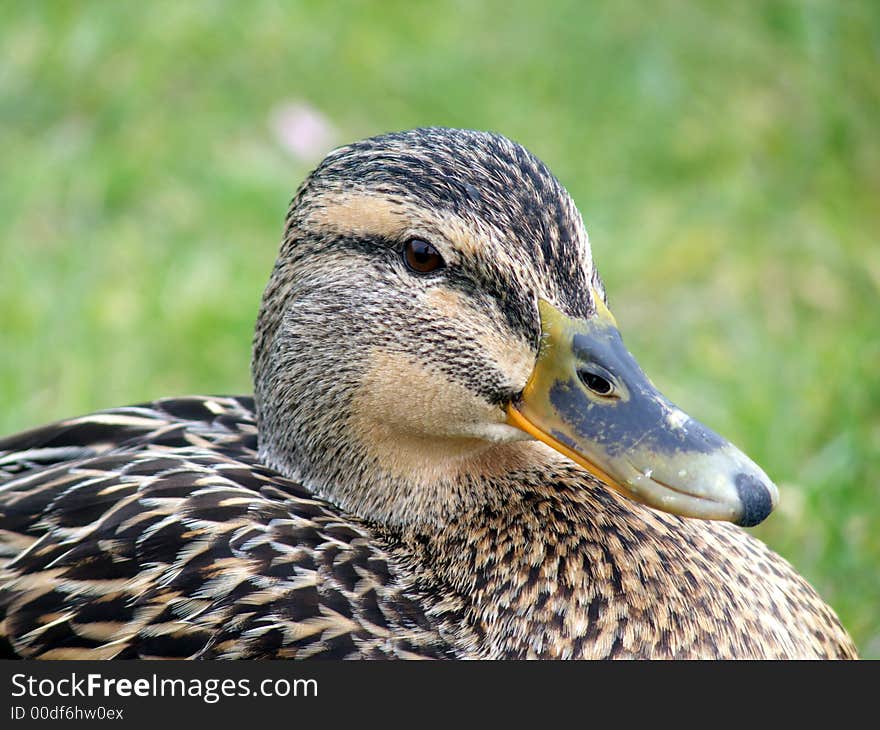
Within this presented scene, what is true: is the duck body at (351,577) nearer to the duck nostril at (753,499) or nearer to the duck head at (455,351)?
the duck head at (455,351)

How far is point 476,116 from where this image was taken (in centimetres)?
579

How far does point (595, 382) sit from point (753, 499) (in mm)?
362

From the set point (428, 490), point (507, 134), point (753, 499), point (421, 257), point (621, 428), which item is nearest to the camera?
point (753, 499)

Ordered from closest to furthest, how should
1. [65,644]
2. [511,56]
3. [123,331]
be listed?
1. [65,644]
2. [123,331]
3. [511,56]

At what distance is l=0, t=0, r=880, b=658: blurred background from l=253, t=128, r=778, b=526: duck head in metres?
1.59

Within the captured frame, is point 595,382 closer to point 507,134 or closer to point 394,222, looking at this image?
point 394,222

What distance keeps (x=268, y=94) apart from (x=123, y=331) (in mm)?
1577

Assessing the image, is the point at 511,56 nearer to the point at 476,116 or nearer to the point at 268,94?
the point at 476,116

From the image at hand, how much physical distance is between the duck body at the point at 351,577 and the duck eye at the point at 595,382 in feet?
1.09

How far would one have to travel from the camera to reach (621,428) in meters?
2.45

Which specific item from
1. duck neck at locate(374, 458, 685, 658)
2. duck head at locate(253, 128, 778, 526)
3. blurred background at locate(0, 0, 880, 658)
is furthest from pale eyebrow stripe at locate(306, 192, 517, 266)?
blurred background at locate(0, 0, 880, 658)

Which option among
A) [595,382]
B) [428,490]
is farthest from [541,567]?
[595,382]

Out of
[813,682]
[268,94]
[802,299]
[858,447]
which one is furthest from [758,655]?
[268,94]

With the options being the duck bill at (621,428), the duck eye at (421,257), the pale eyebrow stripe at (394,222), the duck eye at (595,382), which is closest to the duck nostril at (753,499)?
the duck bill at (621,428)
